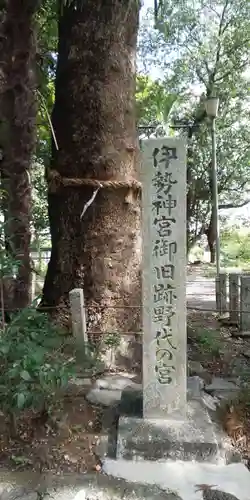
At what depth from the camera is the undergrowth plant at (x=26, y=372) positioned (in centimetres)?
224

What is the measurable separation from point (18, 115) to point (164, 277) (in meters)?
2.50

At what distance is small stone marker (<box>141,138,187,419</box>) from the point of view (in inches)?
107

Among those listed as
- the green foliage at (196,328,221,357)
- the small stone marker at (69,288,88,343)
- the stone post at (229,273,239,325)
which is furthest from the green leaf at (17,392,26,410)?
the stone post at (229,273,239,325)

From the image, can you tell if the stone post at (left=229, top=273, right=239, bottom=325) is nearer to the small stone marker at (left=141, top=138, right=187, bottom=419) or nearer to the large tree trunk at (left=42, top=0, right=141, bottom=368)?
the large tree trunk at (left=42, top=0, right=141, bottom=368)

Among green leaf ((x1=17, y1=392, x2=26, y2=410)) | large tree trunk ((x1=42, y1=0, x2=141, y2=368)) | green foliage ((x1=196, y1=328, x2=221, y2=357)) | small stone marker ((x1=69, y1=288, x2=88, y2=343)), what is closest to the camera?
green leaf ((x1=17, y1=392, x2=26, y2=410))

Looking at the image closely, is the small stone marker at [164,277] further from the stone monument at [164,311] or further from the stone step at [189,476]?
the stone step at [189,476]

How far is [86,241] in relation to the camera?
13.6 feet

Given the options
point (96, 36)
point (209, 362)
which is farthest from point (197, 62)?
point (209, 362)

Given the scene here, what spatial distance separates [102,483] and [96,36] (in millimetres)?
3631

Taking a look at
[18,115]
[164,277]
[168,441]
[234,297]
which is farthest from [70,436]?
[234,297]

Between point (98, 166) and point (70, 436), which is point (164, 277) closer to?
point (70, 436)

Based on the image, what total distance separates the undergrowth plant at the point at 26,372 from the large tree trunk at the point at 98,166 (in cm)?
152

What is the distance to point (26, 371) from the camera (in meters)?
2.23

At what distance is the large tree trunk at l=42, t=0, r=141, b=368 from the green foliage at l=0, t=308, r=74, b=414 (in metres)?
1.56
